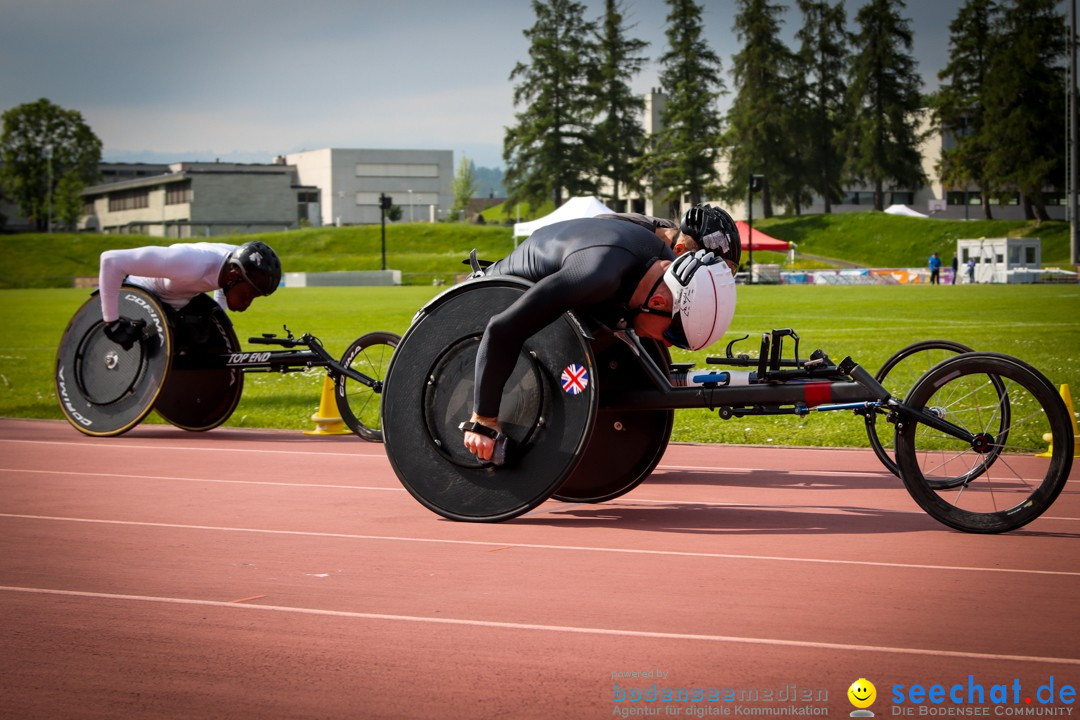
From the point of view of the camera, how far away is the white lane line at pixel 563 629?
14.3ft

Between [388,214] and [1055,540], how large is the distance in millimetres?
143047

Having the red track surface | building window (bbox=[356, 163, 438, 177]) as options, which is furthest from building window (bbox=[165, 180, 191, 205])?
the red track surface

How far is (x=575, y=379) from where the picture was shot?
6586mm

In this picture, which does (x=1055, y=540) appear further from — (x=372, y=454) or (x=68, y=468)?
(x=68, y=468)

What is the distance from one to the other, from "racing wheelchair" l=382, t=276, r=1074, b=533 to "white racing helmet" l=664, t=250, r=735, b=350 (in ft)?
0.91

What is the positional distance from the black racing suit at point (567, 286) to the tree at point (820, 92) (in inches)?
3956

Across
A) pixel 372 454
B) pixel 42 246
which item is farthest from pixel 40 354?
pixel 42 246

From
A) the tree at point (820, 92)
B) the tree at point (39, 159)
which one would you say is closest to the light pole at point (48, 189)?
the tree at point (39, 159)

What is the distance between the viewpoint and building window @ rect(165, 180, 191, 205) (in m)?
→ 123

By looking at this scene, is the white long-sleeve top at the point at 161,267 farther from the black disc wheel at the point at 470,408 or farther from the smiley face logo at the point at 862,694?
the smiley face logo at the point at 862,694

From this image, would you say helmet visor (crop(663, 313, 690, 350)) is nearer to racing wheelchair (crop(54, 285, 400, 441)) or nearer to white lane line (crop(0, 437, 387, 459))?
white lane line (crop(0, 437, 387, 459))

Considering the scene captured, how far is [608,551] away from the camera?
6.26 m

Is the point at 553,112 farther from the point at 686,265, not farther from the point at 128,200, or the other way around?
the point at 686,265

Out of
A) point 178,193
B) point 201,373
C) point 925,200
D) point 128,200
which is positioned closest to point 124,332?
point 201,373
